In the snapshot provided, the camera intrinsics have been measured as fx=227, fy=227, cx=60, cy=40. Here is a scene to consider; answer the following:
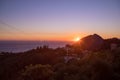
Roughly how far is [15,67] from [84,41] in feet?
52.4

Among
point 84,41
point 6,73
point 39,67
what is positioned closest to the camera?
point 39,67

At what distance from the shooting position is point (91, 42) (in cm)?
3816

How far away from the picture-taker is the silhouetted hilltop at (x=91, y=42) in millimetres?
36784

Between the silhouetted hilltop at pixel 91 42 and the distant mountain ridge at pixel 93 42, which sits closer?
the distant mountain ridge at pixel 93 42

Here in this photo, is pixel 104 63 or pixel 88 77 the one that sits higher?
pixel 104 63

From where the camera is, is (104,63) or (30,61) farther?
(30,61)

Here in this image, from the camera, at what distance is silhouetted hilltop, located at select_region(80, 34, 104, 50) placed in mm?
36784

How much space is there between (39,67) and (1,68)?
11.9 meters

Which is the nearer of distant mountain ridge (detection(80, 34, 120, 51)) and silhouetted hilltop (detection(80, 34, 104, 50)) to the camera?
distant mountain ridge (detection(80, 34, 120, 51))

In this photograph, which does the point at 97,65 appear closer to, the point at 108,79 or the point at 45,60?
the point at 108,79

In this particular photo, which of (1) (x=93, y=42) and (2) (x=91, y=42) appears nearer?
(1) (x=93, y=42)

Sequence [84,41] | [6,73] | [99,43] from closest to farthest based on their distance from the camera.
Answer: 1. [6,73]
2. [99,43]
3. [84,41]

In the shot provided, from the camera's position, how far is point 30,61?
28750mm

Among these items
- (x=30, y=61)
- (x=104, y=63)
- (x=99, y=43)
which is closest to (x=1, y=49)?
(x=30, y=61)
